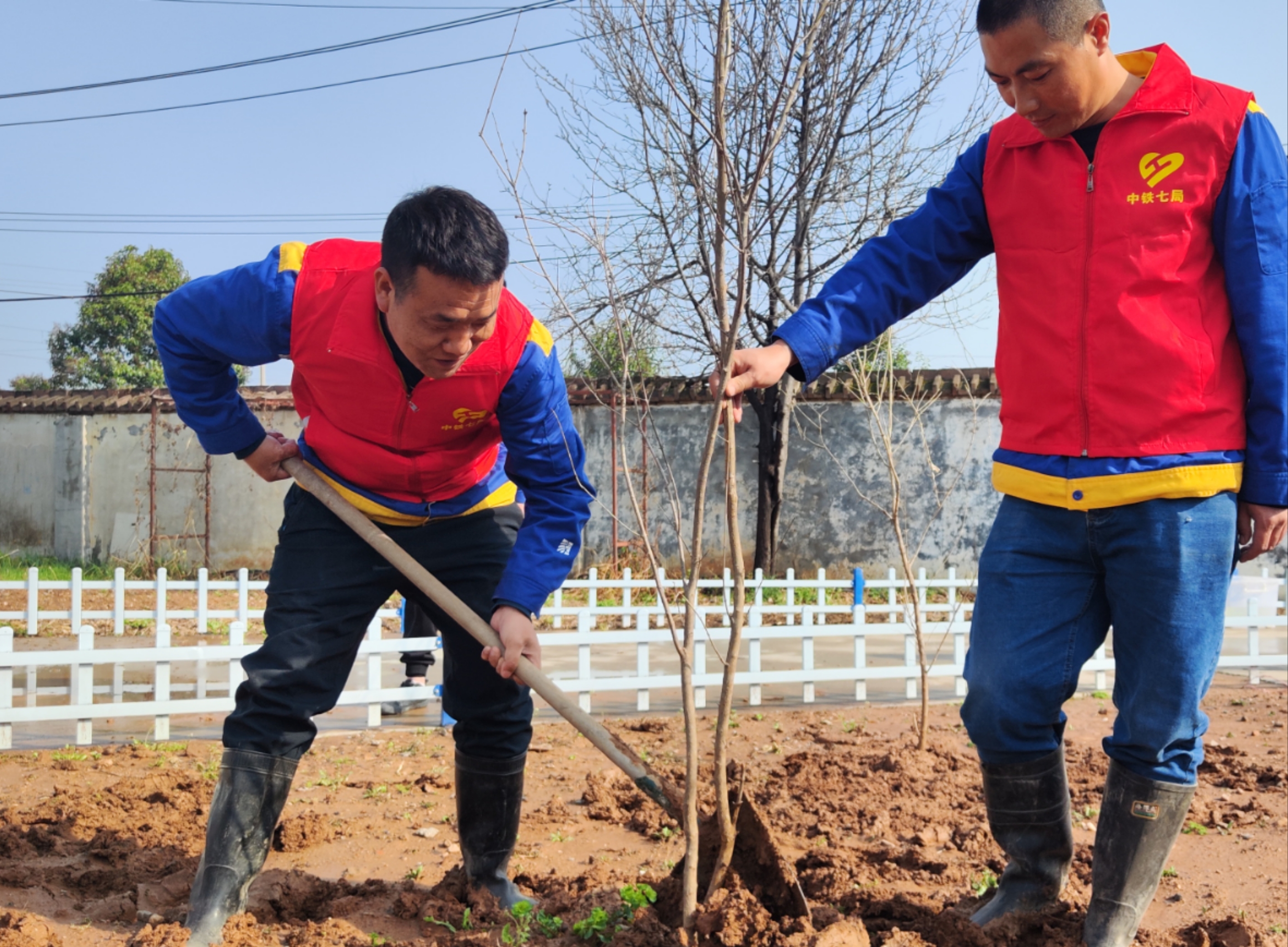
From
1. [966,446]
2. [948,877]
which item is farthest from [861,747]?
[966,446]

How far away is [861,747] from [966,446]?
10.2 meters

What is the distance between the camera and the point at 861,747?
5383mm

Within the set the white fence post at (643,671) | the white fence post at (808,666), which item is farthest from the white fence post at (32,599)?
the white fence post at (808,666)

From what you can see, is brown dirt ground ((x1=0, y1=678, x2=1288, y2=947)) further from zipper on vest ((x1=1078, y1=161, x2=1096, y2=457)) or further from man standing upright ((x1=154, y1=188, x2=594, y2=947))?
zipper on vest ((x1=1078, y1=161, x2=1096, y2=457))

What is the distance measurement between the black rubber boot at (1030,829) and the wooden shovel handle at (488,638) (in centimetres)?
72

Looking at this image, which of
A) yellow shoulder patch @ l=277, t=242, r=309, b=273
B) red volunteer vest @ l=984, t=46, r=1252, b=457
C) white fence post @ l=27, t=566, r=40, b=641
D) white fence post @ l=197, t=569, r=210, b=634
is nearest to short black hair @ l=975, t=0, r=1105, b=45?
red volunteer vest @ l=984, t=46, r=1252, b=457

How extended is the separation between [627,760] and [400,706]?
175 inches

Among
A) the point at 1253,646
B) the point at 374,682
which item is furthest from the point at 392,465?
the point at 1253,646

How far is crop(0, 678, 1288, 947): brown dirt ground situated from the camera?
2.36 m

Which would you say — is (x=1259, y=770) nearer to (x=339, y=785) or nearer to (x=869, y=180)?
(x=339, y=785)

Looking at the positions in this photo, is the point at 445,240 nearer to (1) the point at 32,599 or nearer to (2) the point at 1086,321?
(2) the point at 1086,321

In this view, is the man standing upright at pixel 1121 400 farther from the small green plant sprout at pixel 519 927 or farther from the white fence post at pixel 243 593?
the white fence post at pixel 243 593

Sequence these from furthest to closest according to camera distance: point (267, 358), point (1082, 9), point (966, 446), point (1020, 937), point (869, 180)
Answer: point (966, 446)
point (869, 180)
point (267, 358)
point (1020, 937)
point (1082, 9)

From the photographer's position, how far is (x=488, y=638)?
8.29 feet
